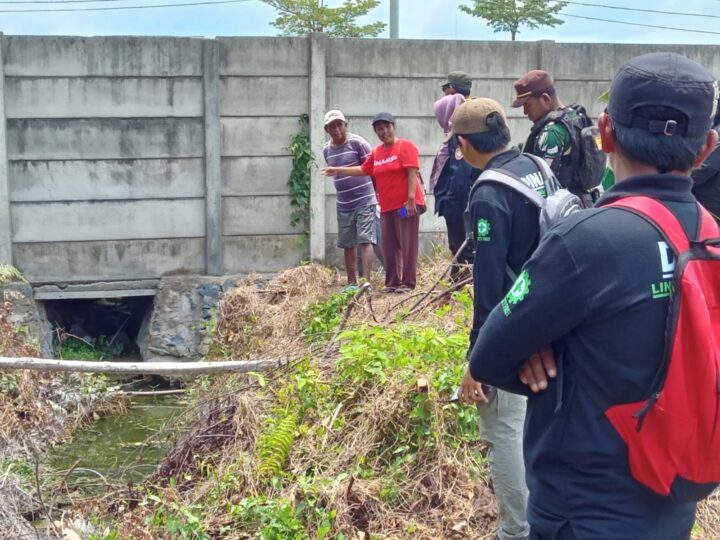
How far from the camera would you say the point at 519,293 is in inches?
76.9

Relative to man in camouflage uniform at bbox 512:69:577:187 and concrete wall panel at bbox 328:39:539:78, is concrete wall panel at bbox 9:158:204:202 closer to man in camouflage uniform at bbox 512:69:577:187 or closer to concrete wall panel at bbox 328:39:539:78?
concrete wall panel at bbox 328:39:539:78

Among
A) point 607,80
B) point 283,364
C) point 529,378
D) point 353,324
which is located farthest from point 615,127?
point 607,80

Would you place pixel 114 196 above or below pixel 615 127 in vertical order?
below

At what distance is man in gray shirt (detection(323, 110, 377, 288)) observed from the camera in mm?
8250

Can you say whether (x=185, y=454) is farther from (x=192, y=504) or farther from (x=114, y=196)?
(x=114, y=196)

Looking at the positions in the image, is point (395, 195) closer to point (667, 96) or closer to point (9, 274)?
point (9, 274)

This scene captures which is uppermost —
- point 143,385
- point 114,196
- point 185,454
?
point 114,196

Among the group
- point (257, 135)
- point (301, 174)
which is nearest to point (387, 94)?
point (301, 174)

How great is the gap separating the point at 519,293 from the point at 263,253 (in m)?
7.96

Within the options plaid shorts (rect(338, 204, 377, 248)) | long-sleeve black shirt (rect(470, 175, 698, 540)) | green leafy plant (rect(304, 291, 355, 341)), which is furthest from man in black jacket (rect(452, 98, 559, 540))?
plaid shorts (rect(338, 204, 377, 248))

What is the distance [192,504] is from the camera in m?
4.55

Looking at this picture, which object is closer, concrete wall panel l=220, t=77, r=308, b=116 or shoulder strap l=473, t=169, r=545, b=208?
shoulder strap l=473, t=169, r=545, b=208

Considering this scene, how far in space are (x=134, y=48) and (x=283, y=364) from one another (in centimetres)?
483

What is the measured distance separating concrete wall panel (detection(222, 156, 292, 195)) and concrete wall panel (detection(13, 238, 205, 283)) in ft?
2.34
